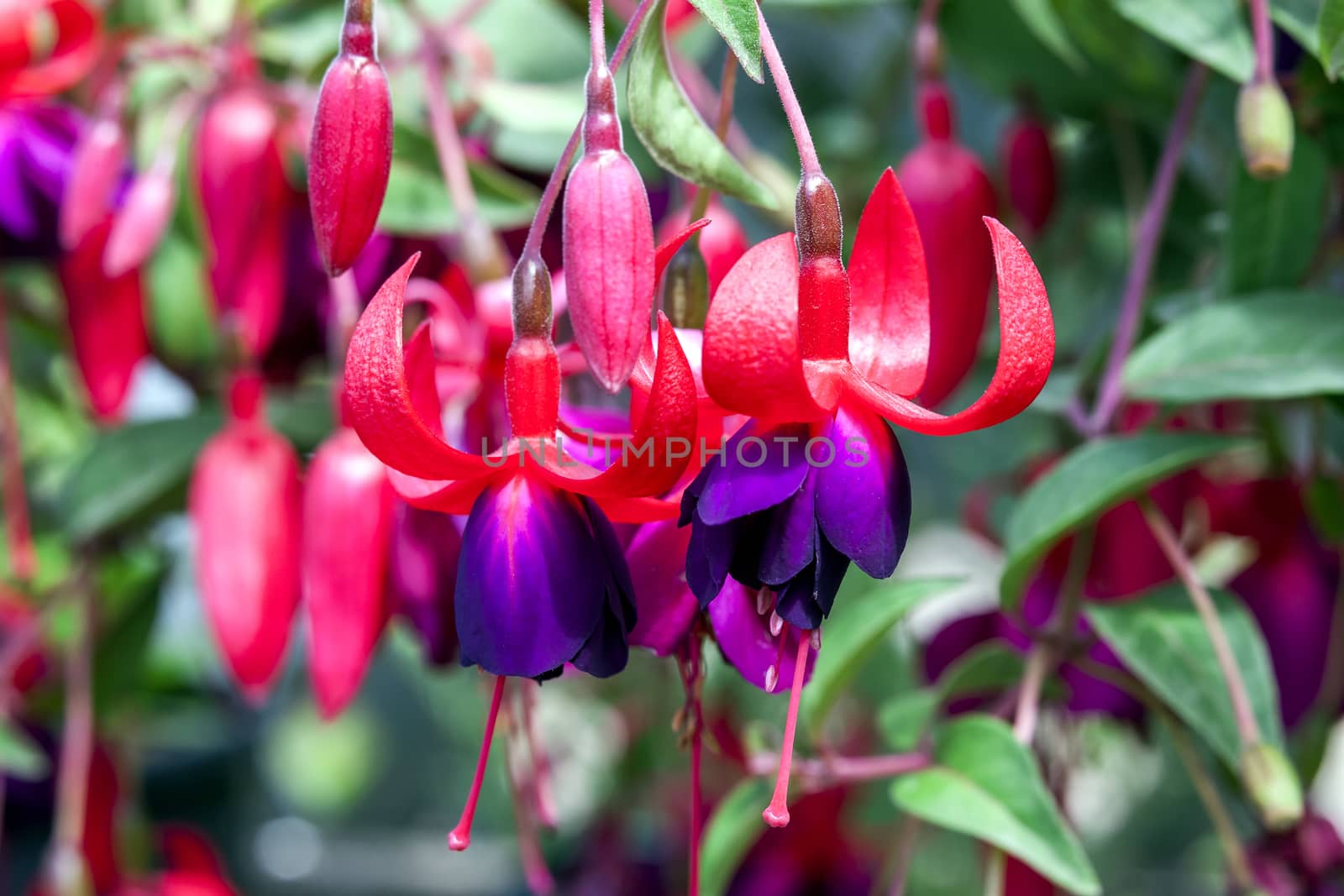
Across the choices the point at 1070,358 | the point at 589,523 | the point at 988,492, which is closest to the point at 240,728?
the point at 988,492

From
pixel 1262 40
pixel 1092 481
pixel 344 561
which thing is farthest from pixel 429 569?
pixel 1262 40

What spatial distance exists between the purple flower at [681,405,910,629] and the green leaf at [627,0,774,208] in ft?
0.26

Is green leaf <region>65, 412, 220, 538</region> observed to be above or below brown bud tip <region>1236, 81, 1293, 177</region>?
below

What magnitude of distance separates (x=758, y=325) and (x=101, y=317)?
44 centimetres

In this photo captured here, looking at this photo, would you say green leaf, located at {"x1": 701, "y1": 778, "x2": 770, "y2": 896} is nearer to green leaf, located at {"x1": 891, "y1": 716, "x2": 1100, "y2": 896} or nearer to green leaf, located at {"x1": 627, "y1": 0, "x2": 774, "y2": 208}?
green leaf, located at {"x1": 891, "y1": 716, "x2": 1100, "y2": 896}

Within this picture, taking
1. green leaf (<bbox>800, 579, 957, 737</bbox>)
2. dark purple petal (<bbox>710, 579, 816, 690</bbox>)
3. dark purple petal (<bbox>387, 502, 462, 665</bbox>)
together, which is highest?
dark purple petal (<bbox>710, 579, 816, 690</bbox>)

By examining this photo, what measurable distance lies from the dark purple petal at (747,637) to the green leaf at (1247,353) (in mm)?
232

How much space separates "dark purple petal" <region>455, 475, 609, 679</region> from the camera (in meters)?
0.35

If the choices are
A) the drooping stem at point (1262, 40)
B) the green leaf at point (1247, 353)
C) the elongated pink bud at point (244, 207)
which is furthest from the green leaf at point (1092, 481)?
the elongated pink bud at point (244, 207)

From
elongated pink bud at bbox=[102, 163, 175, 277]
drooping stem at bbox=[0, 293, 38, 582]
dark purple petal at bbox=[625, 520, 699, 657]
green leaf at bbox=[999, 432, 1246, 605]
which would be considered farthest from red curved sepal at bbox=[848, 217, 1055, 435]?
drooping stem at bbox=[0, 293, 38, 582]

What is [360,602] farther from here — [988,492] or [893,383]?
[988,492]

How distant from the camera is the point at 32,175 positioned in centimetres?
62

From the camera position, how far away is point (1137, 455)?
52 centimetres

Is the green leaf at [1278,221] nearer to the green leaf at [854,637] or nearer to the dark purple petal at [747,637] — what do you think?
the green leaf at [854,637]
